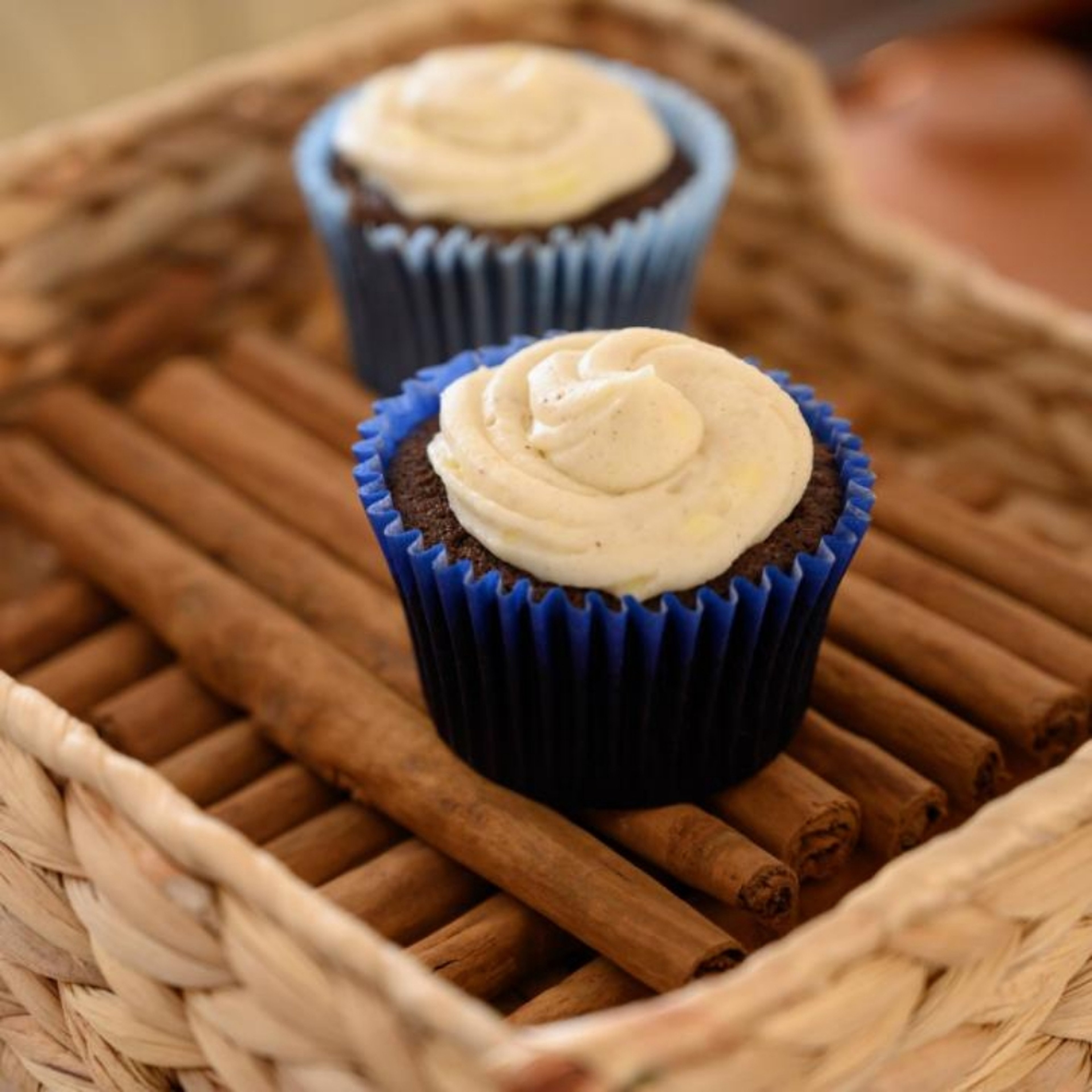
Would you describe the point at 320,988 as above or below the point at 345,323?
above

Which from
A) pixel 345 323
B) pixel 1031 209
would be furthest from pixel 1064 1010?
pixel 1031 209

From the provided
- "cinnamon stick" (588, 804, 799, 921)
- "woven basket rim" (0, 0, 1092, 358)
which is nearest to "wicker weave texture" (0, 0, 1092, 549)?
"woven basket rim" (0, 0, 1092, 358)

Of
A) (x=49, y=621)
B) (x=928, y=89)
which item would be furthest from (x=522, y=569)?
(x=928, y=89)

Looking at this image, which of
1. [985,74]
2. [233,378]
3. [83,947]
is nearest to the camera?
[83,947]

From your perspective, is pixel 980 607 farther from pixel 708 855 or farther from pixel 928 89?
pixel 928 89

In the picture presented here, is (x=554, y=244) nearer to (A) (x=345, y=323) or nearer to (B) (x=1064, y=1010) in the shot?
(A) (x=345, y=323)
